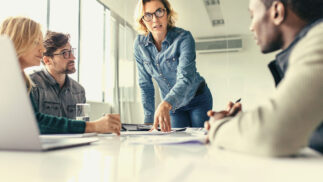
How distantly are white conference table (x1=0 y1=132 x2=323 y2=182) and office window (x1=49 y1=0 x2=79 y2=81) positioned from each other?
324cm

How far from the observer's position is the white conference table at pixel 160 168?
34 centimetres

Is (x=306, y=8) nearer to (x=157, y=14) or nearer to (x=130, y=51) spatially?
(x=157, y=14)

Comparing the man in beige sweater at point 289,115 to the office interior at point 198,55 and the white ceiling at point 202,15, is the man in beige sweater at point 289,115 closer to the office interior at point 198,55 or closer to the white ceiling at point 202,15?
the office interior at point 198,55

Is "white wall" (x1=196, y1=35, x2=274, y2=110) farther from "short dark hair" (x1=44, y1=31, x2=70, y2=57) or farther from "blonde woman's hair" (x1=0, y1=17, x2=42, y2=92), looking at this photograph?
"blonde woman's hair" (x1=0, y1=17, x2=42, y2=92)

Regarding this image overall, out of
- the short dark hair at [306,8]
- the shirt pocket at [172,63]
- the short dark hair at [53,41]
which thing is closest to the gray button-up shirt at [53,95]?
the short dark hair at [53,41]

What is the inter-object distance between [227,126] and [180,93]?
2.98 ft

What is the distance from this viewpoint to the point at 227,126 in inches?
22.8

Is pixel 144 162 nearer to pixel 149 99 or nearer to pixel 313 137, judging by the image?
pixel 313 137

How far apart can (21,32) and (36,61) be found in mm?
155

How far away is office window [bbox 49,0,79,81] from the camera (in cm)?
362

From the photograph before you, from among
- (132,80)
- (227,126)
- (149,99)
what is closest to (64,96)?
(149,99)

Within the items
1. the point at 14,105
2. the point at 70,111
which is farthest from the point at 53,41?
the point at 14,105

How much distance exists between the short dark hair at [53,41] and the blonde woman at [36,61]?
895 mm

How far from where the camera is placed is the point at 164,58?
6.45 feet
